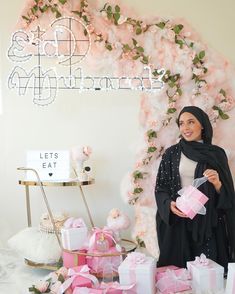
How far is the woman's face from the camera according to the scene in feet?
8.09

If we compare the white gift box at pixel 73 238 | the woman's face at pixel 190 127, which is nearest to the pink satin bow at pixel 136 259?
the white gift box at pixel 73 238

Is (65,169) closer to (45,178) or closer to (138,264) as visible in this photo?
(45,178)

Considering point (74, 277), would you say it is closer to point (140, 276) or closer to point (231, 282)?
point (140, 276)

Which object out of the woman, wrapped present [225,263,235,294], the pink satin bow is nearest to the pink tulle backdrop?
the woman

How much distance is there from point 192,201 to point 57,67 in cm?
148

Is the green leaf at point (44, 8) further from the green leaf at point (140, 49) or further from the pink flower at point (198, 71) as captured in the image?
the pink flower at point (198, 71)

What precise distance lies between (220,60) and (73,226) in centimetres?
162

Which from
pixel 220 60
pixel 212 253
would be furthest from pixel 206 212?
A: pixel 220 60

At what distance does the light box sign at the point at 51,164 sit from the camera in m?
2.70

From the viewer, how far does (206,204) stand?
94.4 inches

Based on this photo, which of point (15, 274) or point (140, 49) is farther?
point (140, 49)

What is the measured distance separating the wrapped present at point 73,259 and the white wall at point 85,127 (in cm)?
67

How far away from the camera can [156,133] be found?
301 cm

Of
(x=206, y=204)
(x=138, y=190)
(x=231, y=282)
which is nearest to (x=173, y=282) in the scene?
(x=231, y=282)
